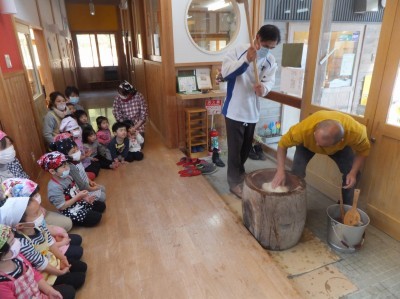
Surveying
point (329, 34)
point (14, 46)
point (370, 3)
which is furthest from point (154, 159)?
point (370, 3)

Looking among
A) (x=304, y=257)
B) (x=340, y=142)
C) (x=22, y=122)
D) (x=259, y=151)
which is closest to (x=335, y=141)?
(x=340, y=142)

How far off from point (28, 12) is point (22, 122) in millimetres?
2181

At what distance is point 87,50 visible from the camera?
32.5ft

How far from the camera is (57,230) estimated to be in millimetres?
1814

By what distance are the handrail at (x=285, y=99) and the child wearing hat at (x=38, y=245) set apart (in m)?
2.44

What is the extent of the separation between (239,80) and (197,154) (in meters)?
1.45

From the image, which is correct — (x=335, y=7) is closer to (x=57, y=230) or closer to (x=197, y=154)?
(x=197, y=154)

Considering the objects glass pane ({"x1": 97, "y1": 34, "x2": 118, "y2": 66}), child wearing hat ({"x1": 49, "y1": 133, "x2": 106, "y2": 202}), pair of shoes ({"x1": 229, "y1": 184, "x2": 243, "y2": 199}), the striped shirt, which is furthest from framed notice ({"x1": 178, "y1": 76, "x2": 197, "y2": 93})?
glass pane ({"x1": 97, "y1": 34, "x2": 118, "y2": 66})

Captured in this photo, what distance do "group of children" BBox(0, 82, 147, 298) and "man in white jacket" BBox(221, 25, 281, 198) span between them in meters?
1.28

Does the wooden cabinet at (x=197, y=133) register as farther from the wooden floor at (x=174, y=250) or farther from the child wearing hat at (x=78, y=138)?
the child wearing hat at (x=78, y=138)

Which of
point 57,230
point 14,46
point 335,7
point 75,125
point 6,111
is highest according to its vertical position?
point 335,7

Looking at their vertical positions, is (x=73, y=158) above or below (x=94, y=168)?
above

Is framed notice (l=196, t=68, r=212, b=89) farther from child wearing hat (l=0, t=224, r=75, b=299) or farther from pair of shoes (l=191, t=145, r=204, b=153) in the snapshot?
child wearing hat (l=0, t=224, r=75, b=299)

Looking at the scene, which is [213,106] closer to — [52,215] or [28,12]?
[52,215]
